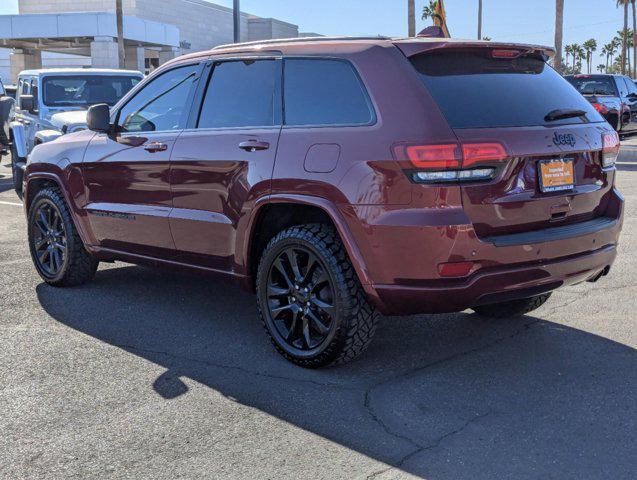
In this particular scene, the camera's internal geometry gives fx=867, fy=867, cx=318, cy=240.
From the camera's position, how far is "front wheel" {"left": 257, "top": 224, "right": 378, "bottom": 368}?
4711 mm

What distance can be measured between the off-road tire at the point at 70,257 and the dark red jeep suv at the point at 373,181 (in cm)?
117

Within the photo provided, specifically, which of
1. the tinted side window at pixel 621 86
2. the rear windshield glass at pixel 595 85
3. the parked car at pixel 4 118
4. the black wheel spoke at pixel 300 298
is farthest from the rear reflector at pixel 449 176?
the tinted side window at pixel 621 86

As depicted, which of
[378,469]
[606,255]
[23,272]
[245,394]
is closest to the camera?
[378,469]

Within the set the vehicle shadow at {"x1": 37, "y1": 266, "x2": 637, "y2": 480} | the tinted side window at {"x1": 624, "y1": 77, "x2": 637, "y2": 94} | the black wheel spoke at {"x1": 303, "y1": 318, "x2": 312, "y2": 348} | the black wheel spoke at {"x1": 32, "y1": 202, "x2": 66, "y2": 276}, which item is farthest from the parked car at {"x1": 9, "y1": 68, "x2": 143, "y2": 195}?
the tinted side window at {"x1": 624, "y1": 77, "x2": 637, "y2": 94}

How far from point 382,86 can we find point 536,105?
34.8 inches

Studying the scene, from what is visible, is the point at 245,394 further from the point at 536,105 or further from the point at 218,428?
the point at 536,105

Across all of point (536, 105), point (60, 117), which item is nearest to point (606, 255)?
point (536, 105)

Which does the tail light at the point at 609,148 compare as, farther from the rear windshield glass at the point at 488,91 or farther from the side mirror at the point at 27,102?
the side mirror at the point at 27,102

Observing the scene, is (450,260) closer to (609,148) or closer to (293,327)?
(293,327)

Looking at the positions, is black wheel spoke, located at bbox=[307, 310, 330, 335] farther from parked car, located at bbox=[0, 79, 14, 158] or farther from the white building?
the white building

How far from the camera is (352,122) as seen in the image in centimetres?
468

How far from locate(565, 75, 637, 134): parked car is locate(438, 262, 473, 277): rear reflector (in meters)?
18.9

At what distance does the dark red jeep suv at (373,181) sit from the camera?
438 cm

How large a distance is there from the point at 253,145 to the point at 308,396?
5.03ft
